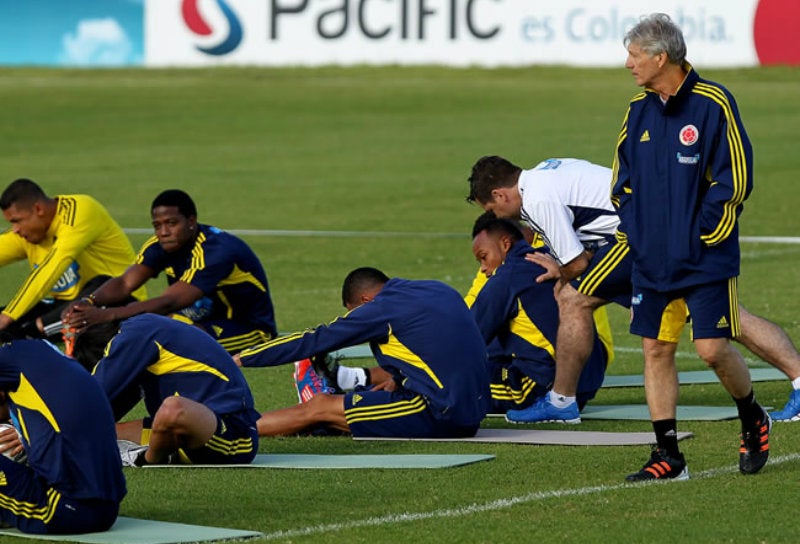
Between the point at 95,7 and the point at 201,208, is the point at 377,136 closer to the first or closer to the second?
the point at 201,208

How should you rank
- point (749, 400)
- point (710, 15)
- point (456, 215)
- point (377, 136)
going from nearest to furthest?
point (749, 400) < point (456, 215) < point (377, 136) < point (710, 15)

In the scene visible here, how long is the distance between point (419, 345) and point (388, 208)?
15.5 metres

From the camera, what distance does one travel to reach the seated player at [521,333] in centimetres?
1112

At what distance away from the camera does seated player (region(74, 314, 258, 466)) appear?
8898 millimetres

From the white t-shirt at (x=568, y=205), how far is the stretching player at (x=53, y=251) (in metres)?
3.90

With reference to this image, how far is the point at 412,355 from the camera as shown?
9961 mm

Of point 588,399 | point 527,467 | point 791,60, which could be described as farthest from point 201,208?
point 791,60

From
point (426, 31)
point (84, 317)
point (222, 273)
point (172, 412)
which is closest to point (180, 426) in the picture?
point (172, 412)

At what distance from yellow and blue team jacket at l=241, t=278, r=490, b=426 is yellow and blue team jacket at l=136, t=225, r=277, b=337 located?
3011mm

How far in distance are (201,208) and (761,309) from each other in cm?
1119

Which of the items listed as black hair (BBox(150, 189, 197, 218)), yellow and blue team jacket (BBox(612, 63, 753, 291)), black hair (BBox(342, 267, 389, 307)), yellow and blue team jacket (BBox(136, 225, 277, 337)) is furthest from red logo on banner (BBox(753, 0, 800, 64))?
yellow and blue team jacket (BBox(612, 63, 753, 291))

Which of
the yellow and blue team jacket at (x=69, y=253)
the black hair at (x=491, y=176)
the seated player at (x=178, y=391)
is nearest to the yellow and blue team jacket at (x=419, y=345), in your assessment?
the seated player at (x=178, y=391)

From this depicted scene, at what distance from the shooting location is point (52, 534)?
24.7 ft

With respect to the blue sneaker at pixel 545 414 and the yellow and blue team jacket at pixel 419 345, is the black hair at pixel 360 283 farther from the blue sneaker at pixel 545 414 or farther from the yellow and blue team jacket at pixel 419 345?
the blue sneaker at pixel 545 414
